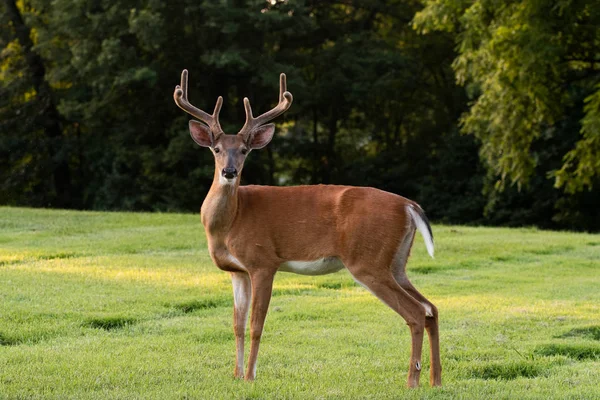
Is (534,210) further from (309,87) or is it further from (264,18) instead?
(264,18)

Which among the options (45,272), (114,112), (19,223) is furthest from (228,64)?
(45,272)

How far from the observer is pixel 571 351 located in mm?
7191

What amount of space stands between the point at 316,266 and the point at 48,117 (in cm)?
2456

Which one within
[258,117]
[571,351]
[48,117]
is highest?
[258,117]

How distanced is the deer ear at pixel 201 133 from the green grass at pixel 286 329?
149 centimetres

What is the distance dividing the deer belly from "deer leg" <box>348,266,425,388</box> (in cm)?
21

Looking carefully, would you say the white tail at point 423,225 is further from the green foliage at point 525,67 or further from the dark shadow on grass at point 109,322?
the green foliage at point 525,67

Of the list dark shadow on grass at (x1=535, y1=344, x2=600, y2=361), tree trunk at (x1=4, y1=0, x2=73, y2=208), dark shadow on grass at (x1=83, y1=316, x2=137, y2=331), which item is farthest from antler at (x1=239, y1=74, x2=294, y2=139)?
tree trunk at (x1=4, y1=0, x2=73, y2=208)

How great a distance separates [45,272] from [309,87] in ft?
56.4

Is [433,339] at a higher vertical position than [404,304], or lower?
lower

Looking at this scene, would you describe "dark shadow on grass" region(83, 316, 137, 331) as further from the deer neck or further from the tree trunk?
the tree trunk

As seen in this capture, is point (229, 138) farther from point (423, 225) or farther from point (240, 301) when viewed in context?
point (423, 225)

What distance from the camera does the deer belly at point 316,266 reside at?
6.05 meters

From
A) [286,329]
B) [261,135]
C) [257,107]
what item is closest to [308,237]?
[261,135]
